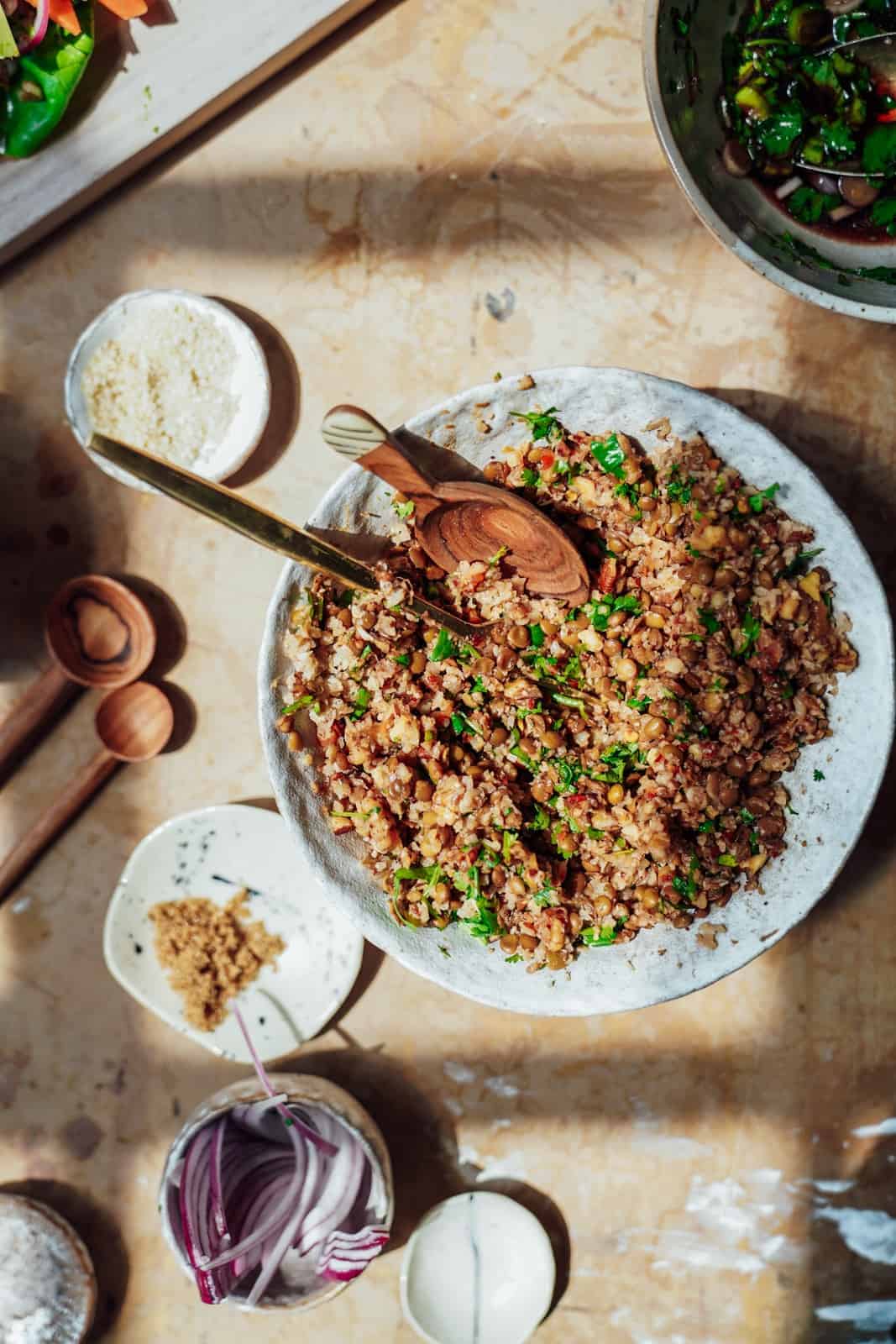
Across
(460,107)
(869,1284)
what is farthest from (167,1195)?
(460,107)

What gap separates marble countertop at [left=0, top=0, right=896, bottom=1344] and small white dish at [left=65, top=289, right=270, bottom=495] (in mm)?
75

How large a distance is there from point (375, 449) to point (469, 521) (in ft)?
0.80

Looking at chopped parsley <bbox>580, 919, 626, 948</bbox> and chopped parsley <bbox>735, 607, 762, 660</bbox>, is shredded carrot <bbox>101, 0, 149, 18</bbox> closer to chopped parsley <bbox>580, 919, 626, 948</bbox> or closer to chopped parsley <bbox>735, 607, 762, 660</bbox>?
chopped parsley <bbox>735, 607, 762, 660</bbox>

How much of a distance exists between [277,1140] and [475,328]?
1769 millimetres

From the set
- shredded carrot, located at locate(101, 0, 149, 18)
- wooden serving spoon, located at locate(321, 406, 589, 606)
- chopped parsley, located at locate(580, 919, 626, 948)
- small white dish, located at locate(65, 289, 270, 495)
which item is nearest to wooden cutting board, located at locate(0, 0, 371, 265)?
shredded carrot, located at locate(101, 0, 149, 18)

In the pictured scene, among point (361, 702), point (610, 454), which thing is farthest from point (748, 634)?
point (361, 702)

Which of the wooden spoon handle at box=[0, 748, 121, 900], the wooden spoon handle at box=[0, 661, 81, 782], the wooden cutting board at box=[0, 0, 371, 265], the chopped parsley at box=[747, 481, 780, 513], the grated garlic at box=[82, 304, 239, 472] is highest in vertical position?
the wooden cutting board at box=[0, 0, 371, 265]

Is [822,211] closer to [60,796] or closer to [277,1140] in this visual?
[60,796]

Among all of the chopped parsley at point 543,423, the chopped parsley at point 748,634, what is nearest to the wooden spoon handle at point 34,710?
the chopped parsley at point 543,423

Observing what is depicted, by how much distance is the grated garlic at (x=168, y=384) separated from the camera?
2.15 m

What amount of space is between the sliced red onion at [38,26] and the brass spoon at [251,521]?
108 cm

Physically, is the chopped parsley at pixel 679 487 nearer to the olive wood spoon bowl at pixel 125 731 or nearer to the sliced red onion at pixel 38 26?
the olive wood spoon bowl at pixel 125 731

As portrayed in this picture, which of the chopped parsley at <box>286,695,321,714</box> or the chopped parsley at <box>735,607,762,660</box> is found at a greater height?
the chopped parsley at <box>735,607,762,660</box>

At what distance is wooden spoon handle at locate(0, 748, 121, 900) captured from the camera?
7.31ft
